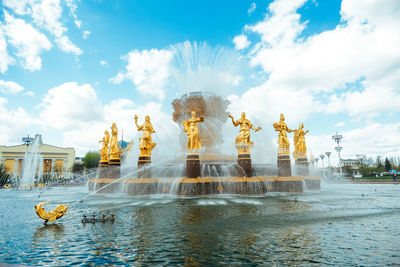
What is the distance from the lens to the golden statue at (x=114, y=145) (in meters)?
20.9

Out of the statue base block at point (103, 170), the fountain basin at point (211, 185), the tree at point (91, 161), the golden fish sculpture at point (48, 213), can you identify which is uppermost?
the tree at point (91, 161)

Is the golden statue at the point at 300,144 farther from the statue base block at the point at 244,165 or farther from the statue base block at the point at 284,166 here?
the statue base block at the point at 244,165

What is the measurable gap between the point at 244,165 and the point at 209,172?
282cm

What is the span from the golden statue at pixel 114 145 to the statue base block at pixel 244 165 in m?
10.5

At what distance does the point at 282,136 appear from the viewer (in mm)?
19438

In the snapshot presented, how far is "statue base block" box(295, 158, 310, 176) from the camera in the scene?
20719 mm

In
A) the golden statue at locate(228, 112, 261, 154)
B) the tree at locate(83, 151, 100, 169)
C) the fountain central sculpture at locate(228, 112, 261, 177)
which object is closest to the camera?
the fountain central sculpture at locate(228, 112, 261, 177)

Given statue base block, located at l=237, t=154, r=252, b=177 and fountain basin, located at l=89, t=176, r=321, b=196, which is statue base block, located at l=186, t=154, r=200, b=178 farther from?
statue base block, located at l=237, t=154, r=252, b=177

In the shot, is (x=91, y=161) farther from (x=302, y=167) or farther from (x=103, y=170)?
(x=302, y=167)

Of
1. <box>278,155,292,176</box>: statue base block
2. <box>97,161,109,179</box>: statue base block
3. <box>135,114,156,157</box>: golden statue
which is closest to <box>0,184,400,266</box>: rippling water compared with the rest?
<box>278,155,292,176</box>: statue base block

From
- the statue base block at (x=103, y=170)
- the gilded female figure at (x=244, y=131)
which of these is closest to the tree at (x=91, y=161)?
the statue base block at (x=103, y=170)

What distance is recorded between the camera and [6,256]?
4660mm

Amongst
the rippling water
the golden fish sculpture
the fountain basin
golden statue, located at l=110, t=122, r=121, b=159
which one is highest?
golden statue, located at l=110, t=122, r=121, b=159

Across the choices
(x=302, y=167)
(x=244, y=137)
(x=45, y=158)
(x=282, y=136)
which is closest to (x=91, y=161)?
(x=45, y=158)
